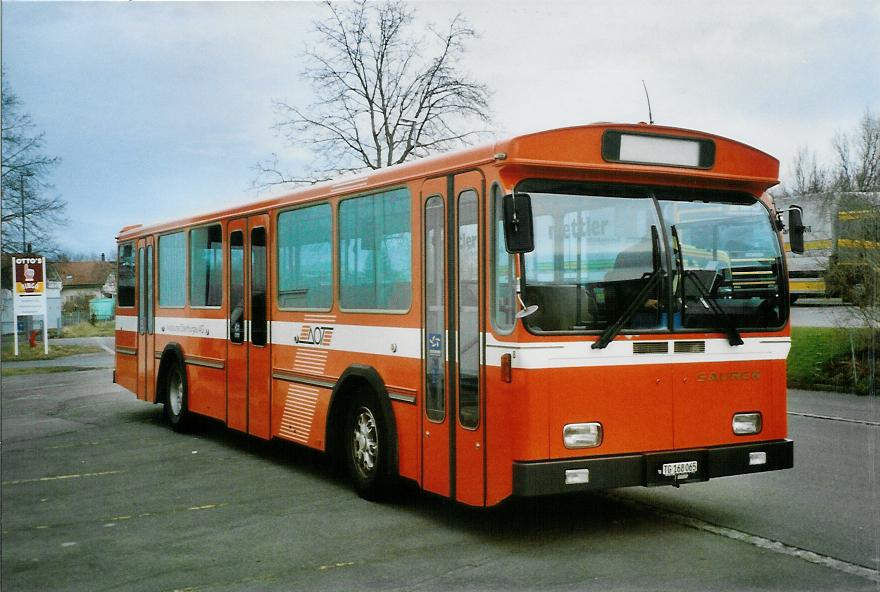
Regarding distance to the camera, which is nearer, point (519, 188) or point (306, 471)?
point (519, 188)

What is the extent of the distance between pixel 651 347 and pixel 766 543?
5.19ft

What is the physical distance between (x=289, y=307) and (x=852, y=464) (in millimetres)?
6078

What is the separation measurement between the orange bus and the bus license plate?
0.05 feet

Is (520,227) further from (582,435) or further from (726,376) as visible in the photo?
(726,376)

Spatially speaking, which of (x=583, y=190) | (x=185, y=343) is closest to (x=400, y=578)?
(x=583, y=190)

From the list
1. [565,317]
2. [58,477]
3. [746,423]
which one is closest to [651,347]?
[565,317]

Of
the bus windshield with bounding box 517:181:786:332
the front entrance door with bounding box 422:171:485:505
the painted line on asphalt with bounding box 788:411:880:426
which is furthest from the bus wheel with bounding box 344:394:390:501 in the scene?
the painted line on asphalt with bounding box 788:411:880:426

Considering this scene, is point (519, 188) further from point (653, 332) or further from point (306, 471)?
point (306, 471)

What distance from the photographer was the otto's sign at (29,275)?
29.9 meters

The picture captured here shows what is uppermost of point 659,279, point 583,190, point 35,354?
point 583,190

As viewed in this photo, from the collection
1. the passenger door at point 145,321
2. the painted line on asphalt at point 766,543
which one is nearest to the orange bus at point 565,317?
the painted line on asphalt at point 766,543

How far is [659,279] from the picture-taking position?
22.6 ft

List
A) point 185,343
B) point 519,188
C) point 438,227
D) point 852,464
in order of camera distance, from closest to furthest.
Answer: point 519,188 → point 438,227 → point 852,464 → point 185,343

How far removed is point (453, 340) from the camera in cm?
721
